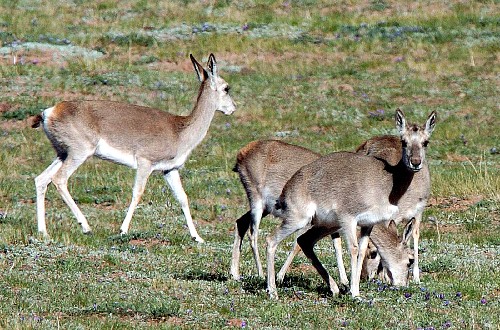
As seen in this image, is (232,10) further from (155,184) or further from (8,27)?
(155,184)

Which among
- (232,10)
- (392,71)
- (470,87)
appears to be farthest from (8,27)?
(470,87)

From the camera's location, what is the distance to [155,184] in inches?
727

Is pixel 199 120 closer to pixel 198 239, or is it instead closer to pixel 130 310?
pixel 198 239

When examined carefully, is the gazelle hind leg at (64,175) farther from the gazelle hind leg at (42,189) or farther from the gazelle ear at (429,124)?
the gazelle ear at (429,124)

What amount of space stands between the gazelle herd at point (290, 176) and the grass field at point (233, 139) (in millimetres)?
447

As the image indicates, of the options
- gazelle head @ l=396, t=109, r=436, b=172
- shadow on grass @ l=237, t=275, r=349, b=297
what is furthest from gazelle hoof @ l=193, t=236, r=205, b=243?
gazelle head @ l=396, t=109, r=436, b=172

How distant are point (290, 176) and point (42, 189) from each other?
445 centimetres

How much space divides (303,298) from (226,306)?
3.13 feet

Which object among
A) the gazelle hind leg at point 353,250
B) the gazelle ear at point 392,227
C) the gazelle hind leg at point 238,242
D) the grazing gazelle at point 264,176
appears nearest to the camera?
the gazelle hind leg at point 353,250

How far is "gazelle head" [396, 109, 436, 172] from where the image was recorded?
10.7m

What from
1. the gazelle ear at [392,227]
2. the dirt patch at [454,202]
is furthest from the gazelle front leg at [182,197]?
the dirt patch at [454,202]

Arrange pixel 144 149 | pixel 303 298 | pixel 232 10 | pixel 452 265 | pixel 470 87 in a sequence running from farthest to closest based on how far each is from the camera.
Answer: pixel 232 10, pixel 470 87, pixel 144 149, pixel 452 265, pixel 303 298

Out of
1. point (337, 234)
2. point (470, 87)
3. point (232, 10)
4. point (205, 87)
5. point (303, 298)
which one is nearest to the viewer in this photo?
point (303, 298)

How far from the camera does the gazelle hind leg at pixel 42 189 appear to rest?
1365 centimetres
